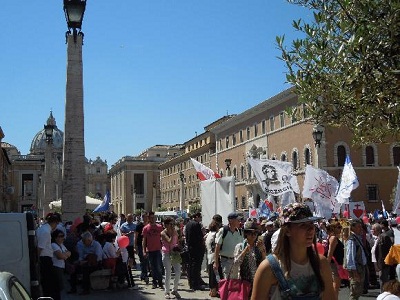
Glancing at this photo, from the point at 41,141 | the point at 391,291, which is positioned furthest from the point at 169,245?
the point at 41,141

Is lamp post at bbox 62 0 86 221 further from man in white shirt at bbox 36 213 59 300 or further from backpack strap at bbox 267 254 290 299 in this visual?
backpack strap at bbox 267 254 290 299

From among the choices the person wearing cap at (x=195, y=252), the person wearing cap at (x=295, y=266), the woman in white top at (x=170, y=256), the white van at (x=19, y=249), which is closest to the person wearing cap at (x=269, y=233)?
the person wearing cap at (x=195, y=252)

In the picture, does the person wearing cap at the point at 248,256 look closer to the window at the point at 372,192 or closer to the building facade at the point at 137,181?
the window at the point at 372,192

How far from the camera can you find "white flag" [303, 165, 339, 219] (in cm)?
1919

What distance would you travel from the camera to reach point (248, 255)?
7.30 metres

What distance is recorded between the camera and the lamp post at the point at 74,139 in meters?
16.9

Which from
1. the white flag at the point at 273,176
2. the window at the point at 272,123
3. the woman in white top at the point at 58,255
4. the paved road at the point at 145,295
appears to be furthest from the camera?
the window at the point at 272,123

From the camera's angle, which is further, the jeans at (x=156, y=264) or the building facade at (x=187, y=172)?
the building facade at (x=187, y=172)

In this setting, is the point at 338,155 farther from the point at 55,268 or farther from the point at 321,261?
the point at 321,261

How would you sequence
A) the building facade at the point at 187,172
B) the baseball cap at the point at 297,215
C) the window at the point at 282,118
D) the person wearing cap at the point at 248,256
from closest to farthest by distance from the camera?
the baseball cap at the point at 297,215
the person wearing cap at the point at 248,256
the window at the point at 282,118
the building facade at the point at 187,172

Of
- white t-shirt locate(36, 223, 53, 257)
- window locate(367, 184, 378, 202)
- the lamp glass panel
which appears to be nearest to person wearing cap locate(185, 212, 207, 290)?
white t-shirt locate(36, 223, 53, 257)

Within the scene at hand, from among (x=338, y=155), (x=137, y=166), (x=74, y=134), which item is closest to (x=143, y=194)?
(x=137, y=166)

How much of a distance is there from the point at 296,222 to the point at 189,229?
9.82 meters

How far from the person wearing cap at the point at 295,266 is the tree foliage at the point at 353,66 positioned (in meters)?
3.51
